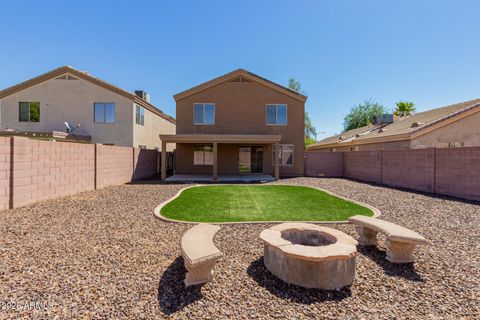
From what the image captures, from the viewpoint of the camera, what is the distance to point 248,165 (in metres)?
19.0

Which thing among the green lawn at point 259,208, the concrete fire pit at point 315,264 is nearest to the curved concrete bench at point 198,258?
the concrete fire pit at point 315,264

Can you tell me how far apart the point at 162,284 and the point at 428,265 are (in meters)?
4.35

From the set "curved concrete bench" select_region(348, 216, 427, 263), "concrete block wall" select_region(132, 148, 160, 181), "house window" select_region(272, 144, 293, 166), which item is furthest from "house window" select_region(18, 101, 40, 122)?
"curved concrete bench" select_region(348, 216, 427, 263)

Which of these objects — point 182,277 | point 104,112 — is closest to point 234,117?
point 104,112

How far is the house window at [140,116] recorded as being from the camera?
18.5m

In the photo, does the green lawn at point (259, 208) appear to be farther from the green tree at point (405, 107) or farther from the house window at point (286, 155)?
the green tree at point (405, 107)

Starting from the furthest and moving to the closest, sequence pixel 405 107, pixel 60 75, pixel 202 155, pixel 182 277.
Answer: pixel 405 107
pixel 202 155
pixel 60 75
pixel 182 277

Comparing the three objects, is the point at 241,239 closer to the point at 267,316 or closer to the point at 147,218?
the point at 267,316

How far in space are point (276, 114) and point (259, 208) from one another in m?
12.1

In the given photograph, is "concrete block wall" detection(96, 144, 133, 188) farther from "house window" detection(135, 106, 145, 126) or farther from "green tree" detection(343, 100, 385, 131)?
"green tree" detection(343, 100, 385, 131)

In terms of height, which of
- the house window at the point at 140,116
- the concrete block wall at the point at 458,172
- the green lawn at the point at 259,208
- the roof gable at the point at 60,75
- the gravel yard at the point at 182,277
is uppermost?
the roof gable at the point at 60,75

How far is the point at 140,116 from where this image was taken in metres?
19.1

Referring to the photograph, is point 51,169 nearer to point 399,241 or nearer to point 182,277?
point 182,277

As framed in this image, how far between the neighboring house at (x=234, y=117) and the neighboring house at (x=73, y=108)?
419cm
